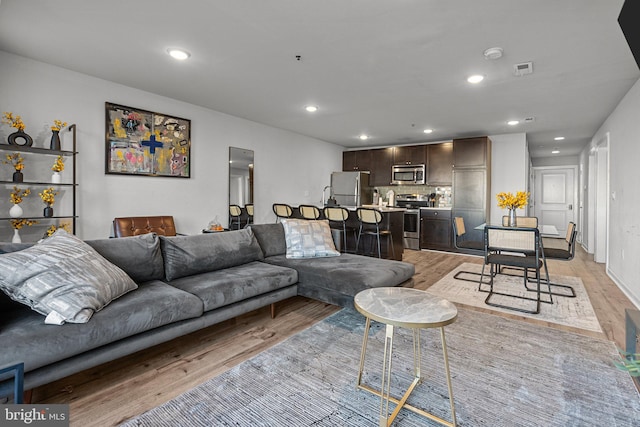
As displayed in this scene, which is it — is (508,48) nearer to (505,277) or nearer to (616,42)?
(616,42)

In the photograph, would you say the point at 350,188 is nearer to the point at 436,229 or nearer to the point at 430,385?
the point at 436,229

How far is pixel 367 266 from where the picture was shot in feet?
9.53

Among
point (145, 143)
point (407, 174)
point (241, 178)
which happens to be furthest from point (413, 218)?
point (145, 143)

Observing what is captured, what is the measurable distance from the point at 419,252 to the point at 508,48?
177 inches

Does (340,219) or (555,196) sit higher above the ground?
(555,196)

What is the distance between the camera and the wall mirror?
16.8 ft

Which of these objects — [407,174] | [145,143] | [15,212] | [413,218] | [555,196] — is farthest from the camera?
[555,196]

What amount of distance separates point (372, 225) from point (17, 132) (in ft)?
14.2

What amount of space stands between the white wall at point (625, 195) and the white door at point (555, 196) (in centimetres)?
567

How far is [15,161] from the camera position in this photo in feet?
10.0

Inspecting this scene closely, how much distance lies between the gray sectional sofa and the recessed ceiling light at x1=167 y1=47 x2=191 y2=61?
1699mm

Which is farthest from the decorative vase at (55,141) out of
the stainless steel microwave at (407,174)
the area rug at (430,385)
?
the stainless steel microwave at (407,174)

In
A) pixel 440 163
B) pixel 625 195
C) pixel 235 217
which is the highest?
pixel 440 163

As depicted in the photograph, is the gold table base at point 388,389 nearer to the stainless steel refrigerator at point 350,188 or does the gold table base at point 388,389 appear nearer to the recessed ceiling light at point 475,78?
the recessed ceiling light at point 475,78
